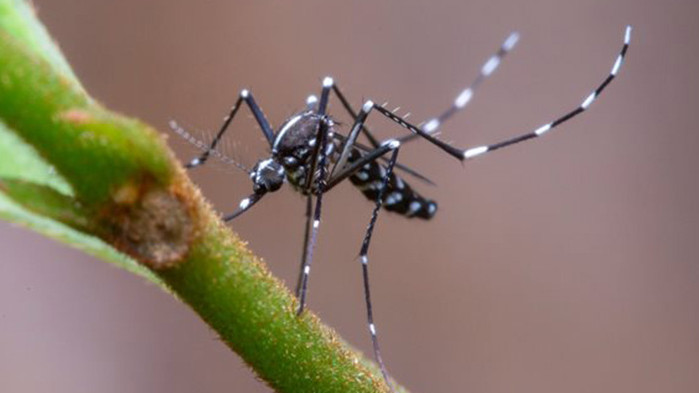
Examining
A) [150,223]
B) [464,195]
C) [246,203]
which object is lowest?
[150,223]

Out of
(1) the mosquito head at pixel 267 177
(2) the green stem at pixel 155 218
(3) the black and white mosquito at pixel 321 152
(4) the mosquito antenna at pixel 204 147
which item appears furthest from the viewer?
(1) the mosquito head at pixel 267 177

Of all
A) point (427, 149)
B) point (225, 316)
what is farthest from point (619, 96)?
point (225, 316)

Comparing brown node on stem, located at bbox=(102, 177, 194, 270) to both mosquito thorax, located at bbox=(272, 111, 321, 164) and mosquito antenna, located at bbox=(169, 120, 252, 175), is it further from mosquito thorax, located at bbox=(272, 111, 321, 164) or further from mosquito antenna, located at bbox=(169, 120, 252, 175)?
mosquito thorax, located at bbox=(272, 111, 321, 164)

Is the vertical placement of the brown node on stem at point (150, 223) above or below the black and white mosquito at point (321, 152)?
below

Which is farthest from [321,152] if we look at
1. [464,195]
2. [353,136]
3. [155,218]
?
[464,195]

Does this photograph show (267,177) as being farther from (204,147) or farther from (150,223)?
(150,223)

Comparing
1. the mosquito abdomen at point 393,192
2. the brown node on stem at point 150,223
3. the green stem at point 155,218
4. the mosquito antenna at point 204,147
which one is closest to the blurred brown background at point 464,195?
the mosquito abdomen at point 393,192

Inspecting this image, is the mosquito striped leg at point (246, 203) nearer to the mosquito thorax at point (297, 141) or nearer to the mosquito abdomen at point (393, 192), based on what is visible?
the mosquito thorax at point (297, 141)
